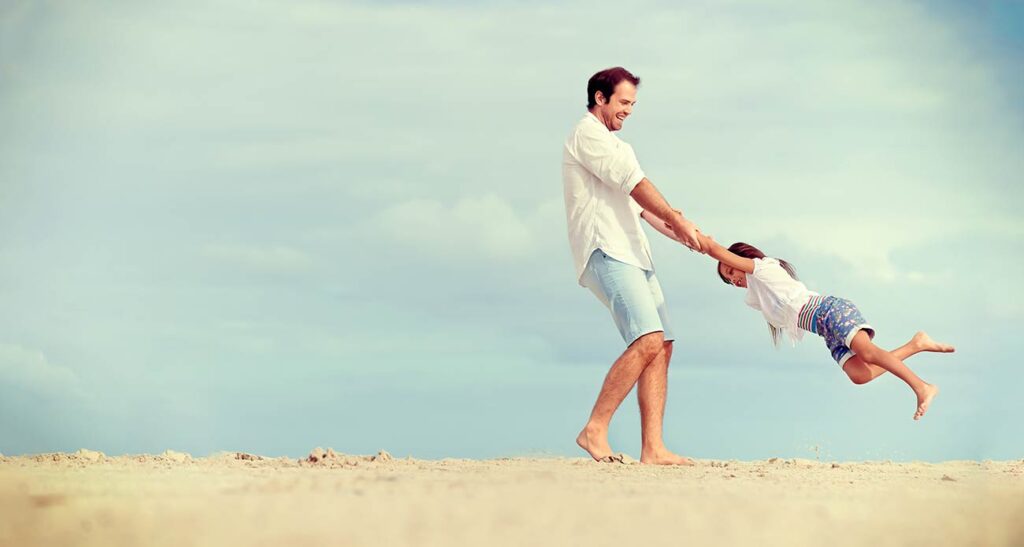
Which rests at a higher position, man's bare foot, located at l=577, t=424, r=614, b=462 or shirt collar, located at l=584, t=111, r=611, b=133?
shirt collar, located at l=584, t=111, r=611, b=133

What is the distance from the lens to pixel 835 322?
610cm

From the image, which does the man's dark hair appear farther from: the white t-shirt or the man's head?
the white t-shirt

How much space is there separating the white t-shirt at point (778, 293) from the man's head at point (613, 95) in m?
1.13

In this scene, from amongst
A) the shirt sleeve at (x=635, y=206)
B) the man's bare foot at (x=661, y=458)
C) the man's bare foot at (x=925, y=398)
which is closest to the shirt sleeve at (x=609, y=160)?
the shirt sleeve at (x=635, y=206)

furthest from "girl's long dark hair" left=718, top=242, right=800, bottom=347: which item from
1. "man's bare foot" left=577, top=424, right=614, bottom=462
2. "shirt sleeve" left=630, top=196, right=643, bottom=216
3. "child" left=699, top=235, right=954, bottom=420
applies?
"man's bare foot" left=577, top=424, right=614, bottom=462

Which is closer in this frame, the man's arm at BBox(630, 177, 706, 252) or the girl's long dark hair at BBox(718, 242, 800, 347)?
the man's arm at BBox(630, 177, 706, 252)

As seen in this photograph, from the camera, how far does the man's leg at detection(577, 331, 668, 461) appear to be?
580 centimetres

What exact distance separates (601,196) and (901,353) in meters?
1.87

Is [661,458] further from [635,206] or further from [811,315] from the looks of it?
[635,206]

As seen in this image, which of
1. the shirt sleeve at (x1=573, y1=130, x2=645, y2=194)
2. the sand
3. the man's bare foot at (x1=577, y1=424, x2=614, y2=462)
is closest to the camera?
the sand

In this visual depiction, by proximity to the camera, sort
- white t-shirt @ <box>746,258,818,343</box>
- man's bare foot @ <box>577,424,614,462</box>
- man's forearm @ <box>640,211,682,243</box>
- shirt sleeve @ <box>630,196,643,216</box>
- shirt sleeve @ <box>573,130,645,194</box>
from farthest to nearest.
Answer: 1. man's forearm @ <box>640,211,682,243</box>
2. white t-shirt @ <box>746,258,818,343</box>
3. shirt sleeve @ <box>630,196,643,216</box>
4. shirt sleeve @ <box>573,130,645,194</box>
5. man's bare foot @ <box>577,424,614,462</box>

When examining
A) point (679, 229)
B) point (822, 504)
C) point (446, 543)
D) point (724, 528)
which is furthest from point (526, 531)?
point (679, 229)

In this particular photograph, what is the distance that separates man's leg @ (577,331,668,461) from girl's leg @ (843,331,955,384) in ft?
3.89

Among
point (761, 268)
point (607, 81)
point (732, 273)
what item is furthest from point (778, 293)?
point (607, 81)
